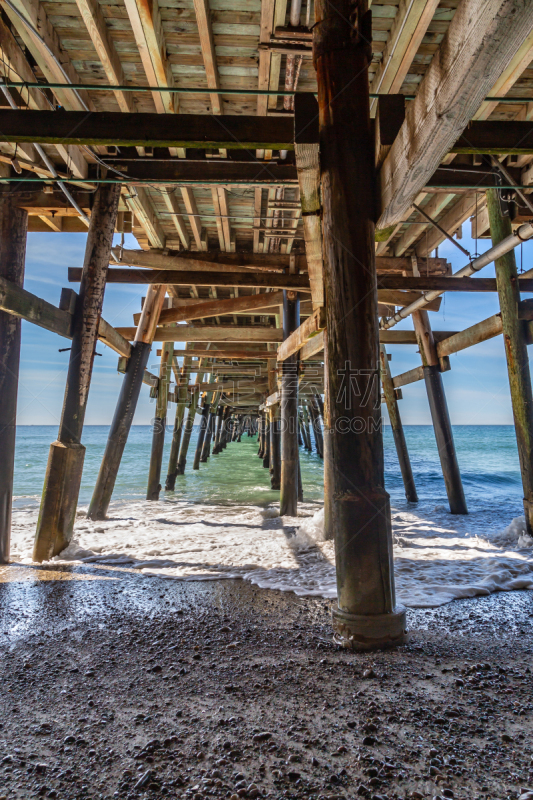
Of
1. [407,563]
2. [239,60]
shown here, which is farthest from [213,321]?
[407,563]

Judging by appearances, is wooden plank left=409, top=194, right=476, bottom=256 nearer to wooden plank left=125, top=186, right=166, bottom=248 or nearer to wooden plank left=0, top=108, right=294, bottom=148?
wooden plank left=0, top=108, right=294, bottom=148

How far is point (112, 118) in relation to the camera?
309 cm

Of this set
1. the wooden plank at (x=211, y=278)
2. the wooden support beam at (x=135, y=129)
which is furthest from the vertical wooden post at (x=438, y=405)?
the wooden support beam at (x=135, y=129)

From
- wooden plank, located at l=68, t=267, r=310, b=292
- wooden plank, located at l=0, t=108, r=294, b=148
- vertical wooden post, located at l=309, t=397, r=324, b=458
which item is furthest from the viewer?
vertical wooden post, located at l=309, t=397, r=324, b=458

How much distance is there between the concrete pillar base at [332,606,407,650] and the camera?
2.23m

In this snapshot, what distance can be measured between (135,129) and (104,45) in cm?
91

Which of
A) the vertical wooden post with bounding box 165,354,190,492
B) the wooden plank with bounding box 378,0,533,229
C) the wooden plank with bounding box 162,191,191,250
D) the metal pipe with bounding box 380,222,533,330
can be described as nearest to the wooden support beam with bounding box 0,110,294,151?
the wooden plank with bounding box 378,0,533,229

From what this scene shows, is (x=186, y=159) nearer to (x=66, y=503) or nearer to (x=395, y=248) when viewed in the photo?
(x=66, y=503)

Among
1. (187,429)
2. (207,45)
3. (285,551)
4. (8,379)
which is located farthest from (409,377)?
(187,429)

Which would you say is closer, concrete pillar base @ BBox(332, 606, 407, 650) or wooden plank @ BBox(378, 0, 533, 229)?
wooden plank @ BBox(378, 0, 533, 229)

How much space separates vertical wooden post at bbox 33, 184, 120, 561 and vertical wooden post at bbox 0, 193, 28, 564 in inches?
13.5

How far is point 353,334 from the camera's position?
2.37 meters

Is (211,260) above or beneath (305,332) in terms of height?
above

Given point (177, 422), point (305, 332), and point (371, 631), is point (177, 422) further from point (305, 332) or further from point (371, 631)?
point (371, 631)
